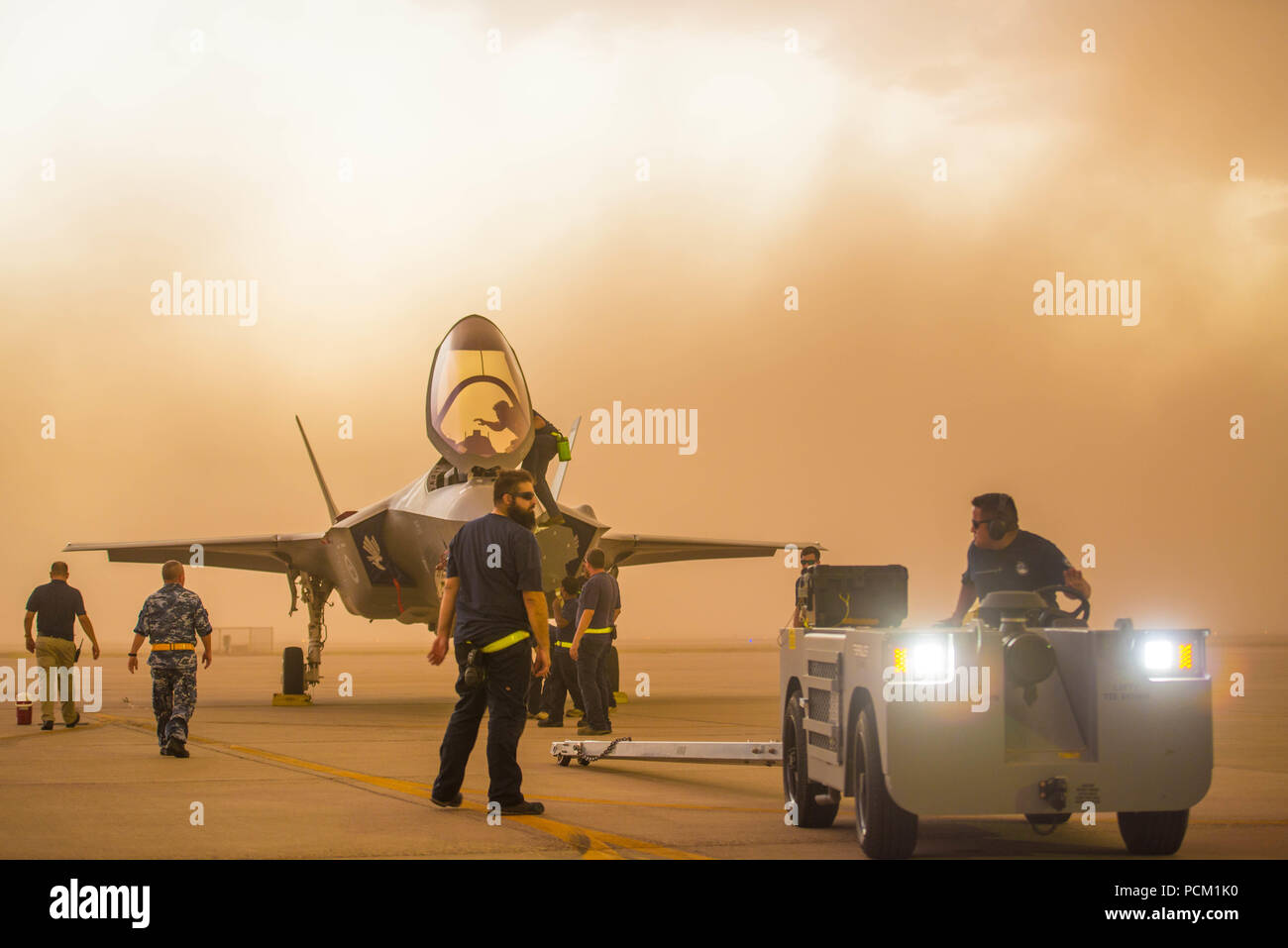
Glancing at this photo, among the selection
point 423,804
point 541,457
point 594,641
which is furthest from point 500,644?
point 541,457

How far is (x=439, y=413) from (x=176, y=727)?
5.13 m

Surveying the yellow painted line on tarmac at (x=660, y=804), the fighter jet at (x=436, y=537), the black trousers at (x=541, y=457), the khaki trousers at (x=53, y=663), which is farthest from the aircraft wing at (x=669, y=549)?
the yellow painted line on tarmac at (x=660, y=804)

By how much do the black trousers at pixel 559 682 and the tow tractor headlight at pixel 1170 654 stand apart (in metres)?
9.46

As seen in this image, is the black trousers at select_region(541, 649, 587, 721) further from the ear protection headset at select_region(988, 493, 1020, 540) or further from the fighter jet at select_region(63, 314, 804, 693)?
the ear protection headset at select_region(988, 493, 1020, 540)

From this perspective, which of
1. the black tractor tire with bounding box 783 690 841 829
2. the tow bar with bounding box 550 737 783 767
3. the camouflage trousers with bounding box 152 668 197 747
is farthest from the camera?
the camouflage trousers with bounding box 152 668 197 747

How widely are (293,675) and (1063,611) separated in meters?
15.6

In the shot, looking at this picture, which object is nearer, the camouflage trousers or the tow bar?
the tow bar

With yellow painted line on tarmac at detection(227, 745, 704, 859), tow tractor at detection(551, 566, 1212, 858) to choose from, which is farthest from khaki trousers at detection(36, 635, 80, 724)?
tow tractor at detection(551, 566, 1212, 858)

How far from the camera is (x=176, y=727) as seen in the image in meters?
11.6

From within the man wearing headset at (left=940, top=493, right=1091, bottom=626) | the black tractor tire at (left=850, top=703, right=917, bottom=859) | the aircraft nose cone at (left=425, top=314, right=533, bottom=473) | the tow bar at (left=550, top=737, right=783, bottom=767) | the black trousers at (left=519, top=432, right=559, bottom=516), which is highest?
the aircraft nose cone at (left=425, top=314, right=533, bottom=473)

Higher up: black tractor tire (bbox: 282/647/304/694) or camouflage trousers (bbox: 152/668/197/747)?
camouflage trousers (bbox: 152/668/197/747)

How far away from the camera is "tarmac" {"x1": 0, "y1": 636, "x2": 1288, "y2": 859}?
6750 mm
